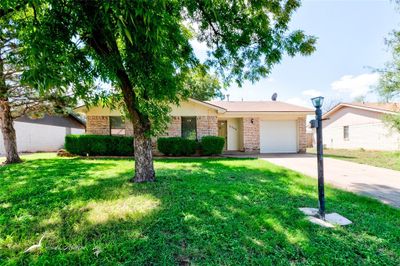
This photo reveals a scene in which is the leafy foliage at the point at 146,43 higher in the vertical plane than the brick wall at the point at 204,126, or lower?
higher

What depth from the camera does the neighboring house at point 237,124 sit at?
1233 cm

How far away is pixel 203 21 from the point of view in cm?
587

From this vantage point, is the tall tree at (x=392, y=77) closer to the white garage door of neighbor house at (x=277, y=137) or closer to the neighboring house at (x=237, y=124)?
the neighboring house at (x=237, y=124)

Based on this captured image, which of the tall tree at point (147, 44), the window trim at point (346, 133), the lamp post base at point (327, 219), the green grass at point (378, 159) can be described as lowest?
the lamp post base at point (327, 219)

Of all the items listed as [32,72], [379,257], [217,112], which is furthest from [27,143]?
[379,257]

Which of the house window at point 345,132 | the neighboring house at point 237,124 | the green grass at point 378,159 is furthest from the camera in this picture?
the house window at point 345,132

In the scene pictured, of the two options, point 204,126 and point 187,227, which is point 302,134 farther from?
point 187,227

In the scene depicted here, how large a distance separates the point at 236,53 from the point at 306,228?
4850 millimetres

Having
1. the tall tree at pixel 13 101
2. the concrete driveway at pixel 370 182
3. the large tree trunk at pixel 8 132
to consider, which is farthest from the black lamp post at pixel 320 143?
the large tree trunk at pixel 8 132

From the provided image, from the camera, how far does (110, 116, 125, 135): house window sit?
12.5m

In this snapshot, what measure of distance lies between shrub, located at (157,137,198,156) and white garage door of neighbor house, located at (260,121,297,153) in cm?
529

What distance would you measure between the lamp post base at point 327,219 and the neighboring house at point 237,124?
8.92m

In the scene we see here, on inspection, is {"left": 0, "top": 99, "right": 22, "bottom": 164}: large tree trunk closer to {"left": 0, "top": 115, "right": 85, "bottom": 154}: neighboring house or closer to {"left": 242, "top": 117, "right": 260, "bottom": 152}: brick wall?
{"left": 0, "top": 115, "right": 85, "bottom": 154}: neighboring house

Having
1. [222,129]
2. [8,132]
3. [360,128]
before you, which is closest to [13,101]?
[8,132]
